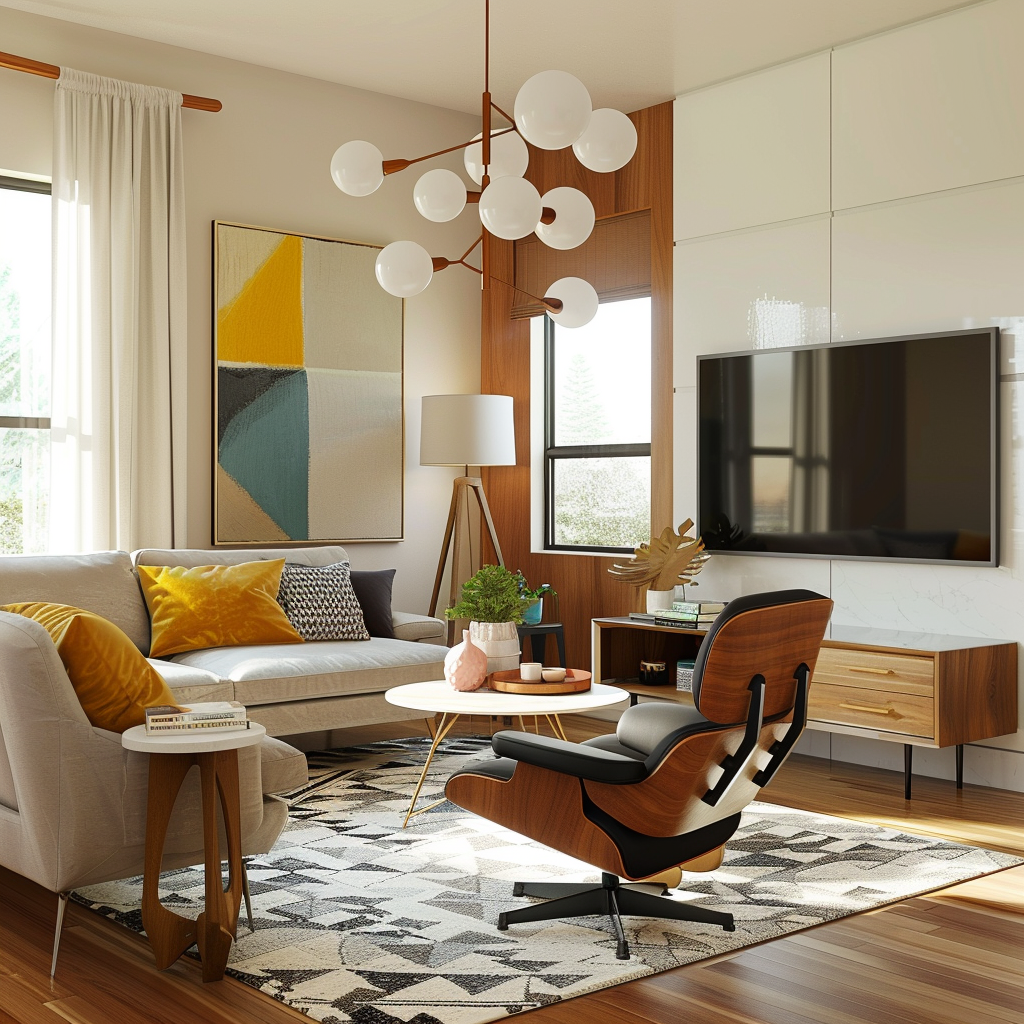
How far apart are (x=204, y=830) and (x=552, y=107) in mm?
2024

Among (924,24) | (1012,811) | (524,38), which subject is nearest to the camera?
(1012,811)

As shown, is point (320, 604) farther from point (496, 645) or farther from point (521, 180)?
point (521, 180)

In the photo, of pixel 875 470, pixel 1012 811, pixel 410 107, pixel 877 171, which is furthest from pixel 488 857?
pixel 410 107

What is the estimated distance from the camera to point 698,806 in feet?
9.12

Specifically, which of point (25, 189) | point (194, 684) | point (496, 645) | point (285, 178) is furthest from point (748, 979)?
point (285, 178)

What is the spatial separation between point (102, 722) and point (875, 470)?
3316 mm

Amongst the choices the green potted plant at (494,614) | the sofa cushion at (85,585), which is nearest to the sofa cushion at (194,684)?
the sofa cushion at (85,585)

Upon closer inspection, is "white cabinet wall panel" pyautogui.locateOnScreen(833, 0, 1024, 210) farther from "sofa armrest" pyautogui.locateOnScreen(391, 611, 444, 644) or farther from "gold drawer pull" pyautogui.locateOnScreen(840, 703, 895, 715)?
"sofa armrest" pyautogui.locateOnScreen(391, 611, 444, 644)

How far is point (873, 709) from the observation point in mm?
4430

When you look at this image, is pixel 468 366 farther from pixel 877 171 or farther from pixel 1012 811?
pixel 1012 811

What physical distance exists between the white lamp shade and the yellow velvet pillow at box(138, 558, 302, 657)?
1337 millimetres

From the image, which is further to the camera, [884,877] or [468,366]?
[468,366]

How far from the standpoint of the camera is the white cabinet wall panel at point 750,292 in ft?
17.0

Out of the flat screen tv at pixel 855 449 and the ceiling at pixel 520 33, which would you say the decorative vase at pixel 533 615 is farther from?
the ceiling at pixel 520 33
